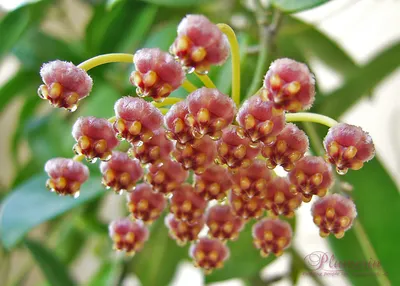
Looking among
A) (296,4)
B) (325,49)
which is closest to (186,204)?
(296,4)

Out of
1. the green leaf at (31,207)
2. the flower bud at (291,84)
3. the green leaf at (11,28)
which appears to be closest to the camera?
the flower bud at (291,84)

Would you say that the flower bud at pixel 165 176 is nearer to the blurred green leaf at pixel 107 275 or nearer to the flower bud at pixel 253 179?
the flower bud at pixel 253 179

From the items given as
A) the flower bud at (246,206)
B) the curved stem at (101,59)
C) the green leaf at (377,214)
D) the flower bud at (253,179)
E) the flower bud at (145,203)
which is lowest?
the green leaf at (377,214)

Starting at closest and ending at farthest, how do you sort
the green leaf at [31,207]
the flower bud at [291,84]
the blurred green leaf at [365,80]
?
the flower bud at [291,84] → the green leaf at [31,207] → the blurred green leaf at [365,80]

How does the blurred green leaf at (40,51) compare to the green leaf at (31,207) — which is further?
the blurred green leaf at (40,51)

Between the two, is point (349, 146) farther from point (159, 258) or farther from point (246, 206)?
point (159, 258)

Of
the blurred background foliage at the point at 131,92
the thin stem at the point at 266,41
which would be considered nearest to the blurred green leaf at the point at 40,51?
the blurred background foliage at the point at 131,92

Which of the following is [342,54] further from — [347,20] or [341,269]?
[347,20]
